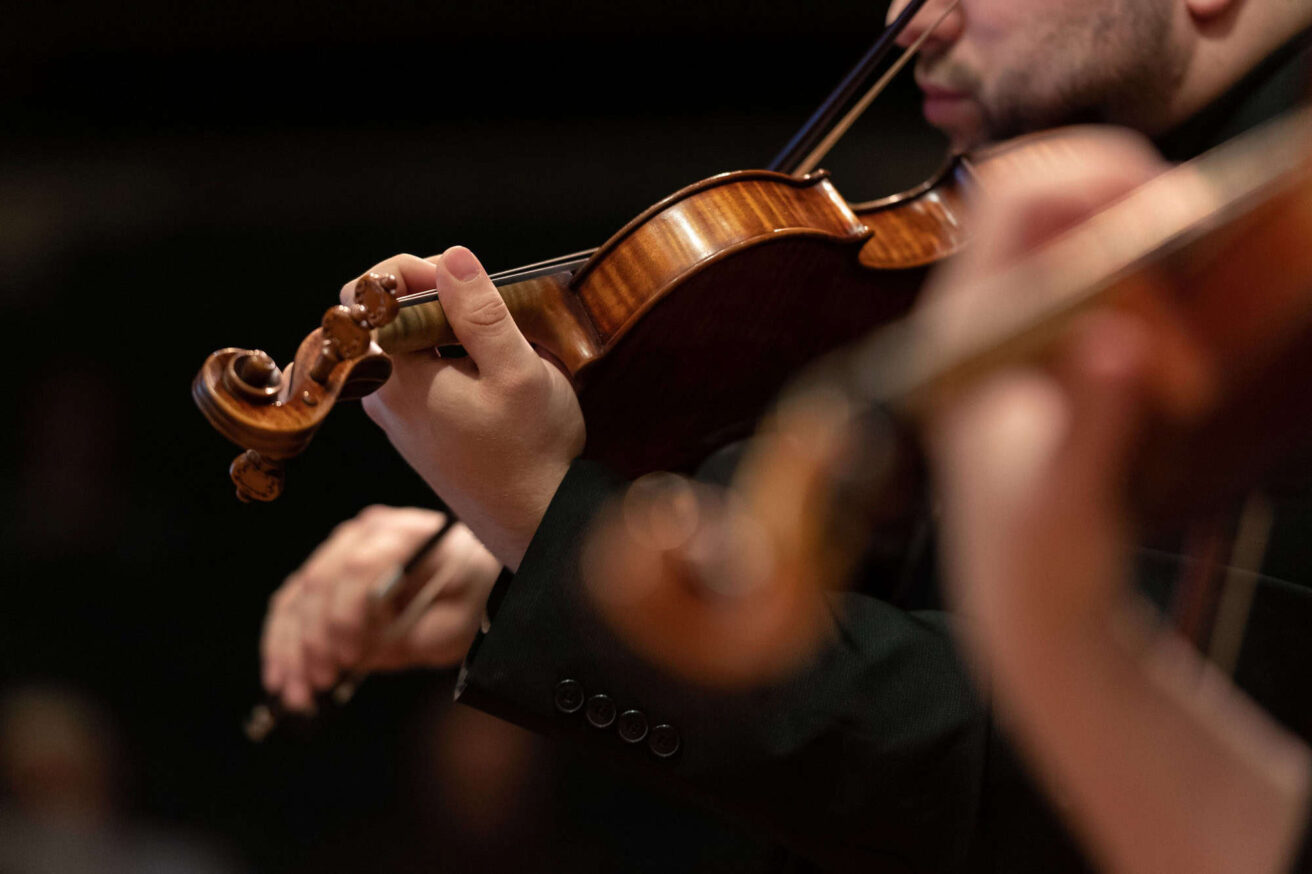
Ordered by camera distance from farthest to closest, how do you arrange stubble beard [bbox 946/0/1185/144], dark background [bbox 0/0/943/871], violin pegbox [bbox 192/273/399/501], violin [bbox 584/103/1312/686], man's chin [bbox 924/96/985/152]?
dark background [bbox 0/0/943/871] → man's chin [bbox 924/96/985/152] → stubble beard [bbox 946/0/1185/144] → violin pegbox [bbox 192/273/399/501] → violin [bbox 584/103/1312/686]

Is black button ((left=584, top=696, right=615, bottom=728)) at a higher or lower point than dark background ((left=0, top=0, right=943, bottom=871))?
lower

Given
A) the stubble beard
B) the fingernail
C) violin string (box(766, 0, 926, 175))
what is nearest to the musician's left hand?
the fingernail

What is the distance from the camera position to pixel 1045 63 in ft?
3.00

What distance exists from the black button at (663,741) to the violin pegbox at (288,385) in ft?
0.85

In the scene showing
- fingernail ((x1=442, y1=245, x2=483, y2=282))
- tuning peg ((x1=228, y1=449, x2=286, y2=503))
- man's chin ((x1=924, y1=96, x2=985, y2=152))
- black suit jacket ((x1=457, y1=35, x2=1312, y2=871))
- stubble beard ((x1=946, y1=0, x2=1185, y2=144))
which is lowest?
black suit jacket ((x1=457, y1=35, x2=1312, y2=871))

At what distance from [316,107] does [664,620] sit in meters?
1.42

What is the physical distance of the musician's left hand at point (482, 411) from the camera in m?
0.64

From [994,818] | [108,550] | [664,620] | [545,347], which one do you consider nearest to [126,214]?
[108,550]

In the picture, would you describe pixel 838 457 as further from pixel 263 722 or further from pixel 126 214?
pixel 126 214

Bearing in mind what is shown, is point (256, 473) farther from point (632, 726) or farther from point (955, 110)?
point (955, 110)

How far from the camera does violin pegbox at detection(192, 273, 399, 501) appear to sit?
0.56m

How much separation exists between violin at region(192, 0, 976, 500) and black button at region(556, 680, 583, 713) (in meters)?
0.16

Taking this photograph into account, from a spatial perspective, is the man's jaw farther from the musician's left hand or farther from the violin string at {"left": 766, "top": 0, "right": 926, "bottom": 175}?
the musician's left hand

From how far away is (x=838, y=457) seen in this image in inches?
18.1
